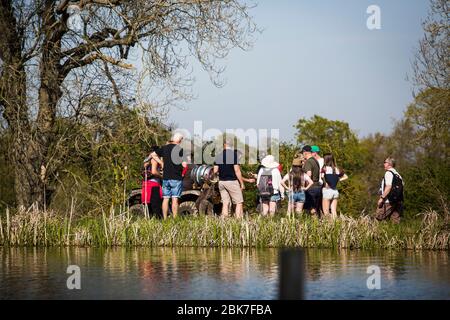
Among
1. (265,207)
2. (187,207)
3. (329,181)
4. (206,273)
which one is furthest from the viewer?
(187,207)

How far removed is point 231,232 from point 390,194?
15.0 ft

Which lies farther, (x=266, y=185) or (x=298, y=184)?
(x=266, y=185)

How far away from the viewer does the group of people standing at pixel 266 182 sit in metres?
19.7

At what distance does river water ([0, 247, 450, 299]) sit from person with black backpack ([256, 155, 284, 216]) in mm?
4630

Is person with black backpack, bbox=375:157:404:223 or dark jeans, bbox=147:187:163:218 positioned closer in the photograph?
person with black backpack, bbox=375:157:404:223

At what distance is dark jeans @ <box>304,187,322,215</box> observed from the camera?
20375mm

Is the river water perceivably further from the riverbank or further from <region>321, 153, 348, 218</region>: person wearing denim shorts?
<region>321, 153, 348, 218</region>: person wearing denim shorts

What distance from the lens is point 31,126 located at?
69.6 ft

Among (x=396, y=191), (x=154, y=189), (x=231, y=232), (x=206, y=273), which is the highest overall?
(x=154, y=189)

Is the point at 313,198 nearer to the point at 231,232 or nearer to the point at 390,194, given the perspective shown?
the point at 390,194

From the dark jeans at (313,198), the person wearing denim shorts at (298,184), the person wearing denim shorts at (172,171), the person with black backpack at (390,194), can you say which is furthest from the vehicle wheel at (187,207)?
the person with black backpack at (390,194)

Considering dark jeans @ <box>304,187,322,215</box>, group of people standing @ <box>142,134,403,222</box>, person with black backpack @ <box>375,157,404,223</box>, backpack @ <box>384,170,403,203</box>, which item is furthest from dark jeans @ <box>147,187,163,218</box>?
backpack @ <box>384,170,403,203</box>

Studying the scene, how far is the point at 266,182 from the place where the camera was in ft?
68.9

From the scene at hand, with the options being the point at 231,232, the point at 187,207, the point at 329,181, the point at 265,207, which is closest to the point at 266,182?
the point at 265,207
